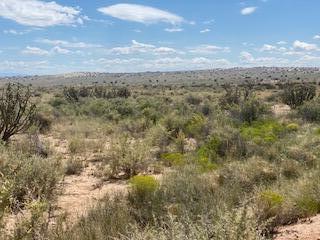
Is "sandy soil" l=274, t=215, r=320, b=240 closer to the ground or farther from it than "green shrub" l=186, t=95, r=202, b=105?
farther from it

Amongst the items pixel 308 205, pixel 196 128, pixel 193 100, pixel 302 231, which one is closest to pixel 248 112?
pixel 196 128

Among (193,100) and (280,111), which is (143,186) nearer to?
(280,111)

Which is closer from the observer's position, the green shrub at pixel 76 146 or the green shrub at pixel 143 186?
the green shrub at pixel 143 186

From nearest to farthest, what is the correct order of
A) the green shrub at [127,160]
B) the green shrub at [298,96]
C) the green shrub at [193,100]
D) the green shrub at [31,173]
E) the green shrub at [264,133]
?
1. the green shrub at [31,173]
2. the green shrub at [127,160]
3. the green shrub at [264,133]
4. the green shrub at [298,96]
5. the green shrub at [193,100]

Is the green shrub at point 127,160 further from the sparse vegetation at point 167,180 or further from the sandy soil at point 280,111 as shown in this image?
the sandy soil at point 280,111

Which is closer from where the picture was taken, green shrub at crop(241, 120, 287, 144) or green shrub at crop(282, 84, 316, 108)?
green shrub at crop(241, 120, 287, 144)

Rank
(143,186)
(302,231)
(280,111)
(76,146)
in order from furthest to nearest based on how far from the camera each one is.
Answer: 1. (280,111)
2. (76,146)
3. (143,186)
4. (302,231)

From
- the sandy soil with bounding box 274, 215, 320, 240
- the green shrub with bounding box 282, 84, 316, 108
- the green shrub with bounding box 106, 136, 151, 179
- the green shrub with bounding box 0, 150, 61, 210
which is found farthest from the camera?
the green shrub with bounding box 282, 84, 316, 108

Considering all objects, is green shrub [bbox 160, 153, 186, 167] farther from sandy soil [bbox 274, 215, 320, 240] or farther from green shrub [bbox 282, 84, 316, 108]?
green shrub [bbox 282, 84, 316, 108]

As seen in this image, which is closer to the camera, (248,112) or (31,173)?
(31,173)

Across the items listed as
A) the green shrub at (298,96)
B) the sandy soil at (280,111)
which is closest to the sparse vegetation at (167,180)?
the sandy soil at (280,111)

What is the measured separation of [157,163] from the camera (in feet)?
45.5

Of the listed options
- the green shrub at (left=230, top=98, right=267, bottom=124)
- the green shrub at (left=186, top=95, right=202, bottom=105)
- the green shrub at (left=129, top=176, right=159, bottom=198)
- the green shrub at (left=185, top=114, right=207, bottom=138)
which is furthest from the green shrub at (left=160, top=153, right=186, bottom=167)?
the green shrub at (left=186, top=95, right=202, bottom=105)

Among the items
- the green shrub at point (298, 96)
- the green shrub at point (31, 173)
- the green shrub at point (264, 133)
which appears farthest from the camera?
the green shrub at point (298, 96)
